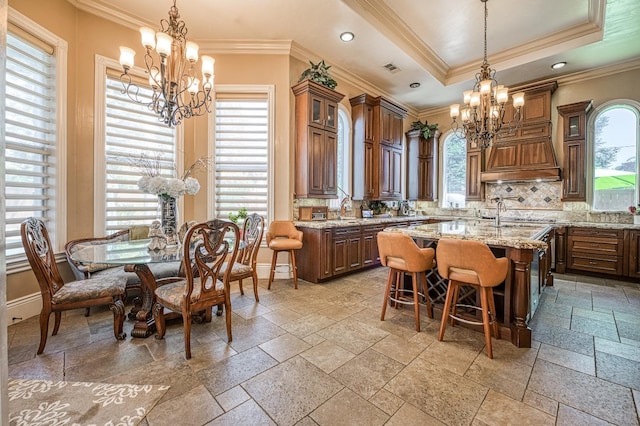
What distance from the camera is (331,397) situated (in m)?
1.66

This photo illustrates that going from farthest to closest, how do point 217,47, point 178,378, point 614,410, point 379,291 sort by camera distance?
point 217,47, point 379,291, point 178,378, point 614,410

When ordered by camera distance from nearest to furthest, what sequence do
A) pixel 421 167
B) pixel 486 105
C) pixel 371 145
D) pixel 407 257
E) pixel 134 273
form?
pixel 407 257
pixel 134 273
pixel 486 105
pixel 371 145
pixel 421 167

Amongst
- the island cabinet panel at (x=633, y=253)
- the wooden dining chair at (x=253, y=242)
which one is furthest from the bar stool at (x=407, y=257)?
the island cabinet panel at (x=633, y=253)

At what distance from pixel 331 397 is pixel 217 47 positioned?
4.70 m

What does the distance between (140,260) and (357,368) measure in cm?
181

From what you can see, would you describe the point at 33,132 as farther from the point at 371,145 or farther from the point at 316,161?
the point at 371,145

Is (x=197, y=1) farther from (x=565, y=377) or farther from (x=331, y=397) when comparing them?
(x=565, y=377)

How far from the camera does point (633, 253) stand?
13.2 feet

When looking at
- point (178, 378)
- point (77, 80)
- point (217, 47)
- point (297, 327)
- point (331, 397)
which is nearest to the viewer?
point (331, 397)

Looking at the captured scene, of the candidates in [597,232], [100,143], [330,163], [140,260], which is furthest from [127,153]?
[597,232]

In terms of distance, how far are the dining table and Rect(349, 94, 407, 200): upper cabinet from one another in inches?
144

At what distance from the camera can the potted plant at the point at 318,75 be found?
13.9ft

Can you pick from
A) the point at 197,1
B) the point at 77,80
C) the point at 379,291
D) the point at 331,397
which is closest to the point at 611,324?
the point at 379,291

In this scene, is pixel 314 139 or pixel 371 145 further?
pixel 371 145
